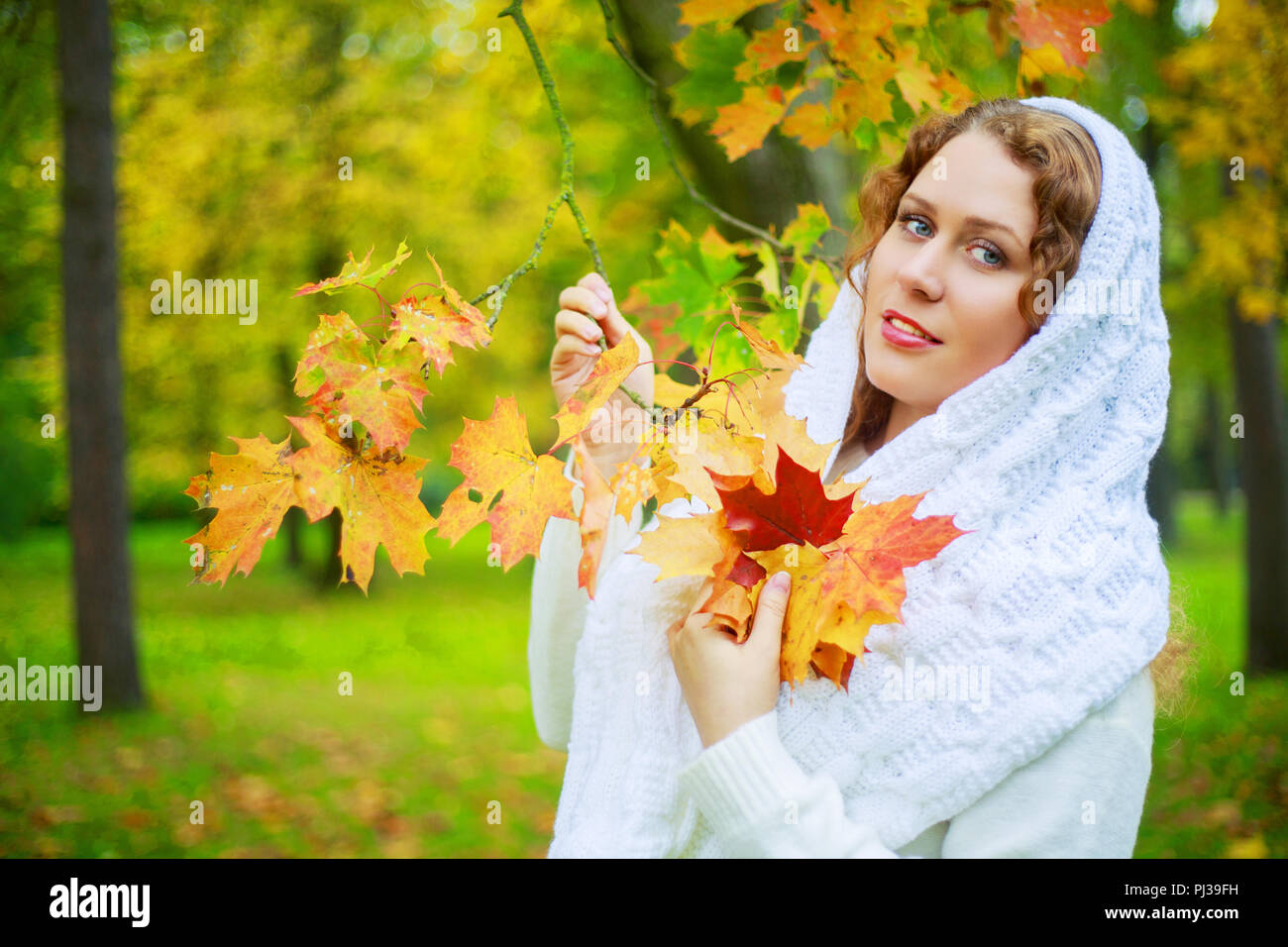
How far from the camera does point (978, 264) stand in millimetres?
1472

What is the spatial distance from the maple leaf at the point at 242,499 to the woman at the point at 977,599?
0.50 metres

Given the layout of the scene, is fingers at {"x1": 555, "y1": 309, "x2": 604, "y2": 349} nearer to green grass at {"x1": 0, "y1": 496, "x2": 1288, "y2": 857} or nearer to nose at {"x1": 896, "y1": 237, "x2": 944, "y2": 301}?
nose at {"x1": 896, "y1": 237, "x2": 944, "y2": 301}

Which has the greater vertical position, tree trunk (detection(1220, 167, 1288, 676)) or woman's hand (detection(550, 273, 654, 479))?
woman's hand (detection(550, 273, 654, 479))

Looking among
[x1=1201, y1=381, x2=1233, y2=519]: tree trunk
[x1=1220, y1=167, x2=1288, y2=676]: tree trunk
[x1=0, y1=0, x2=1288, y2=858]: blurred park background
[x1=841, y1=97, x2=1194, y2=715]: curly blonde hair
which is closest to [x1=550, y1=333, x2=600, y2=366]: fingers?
[x1=841, y1=97, x2=1194, y2=715]: curly blonde hair

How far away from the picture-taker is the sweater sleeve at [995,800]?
4.24 ft

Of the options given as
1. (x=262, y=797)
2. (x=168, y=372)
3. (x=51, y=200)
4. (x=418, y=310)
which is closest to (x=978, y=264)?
(x=418, y=310)

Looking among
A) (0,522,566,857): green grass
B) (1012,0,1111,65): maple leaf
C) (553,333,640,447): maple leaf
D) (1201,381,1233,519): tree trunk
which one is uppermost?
(1012,0,1111,65): maple leaf

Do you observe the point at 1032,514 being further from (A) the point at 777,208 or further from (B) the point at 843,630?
(A) the point at 777,208

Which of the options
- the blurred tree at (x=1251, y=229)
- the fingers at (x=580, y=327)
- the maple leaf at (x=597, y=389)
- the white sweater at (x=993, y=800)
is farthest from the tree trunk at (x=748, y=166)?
the blurred tree at (x=1251, y=229)

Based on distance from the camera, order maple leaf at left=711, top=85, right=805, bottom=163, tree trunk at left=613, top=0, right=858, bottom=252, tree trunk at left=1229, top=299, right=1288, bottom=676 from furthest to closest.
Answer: tree trunk at left=1229, top=299, right=1288, bottom=676 → tree trunk at left=613, top=0, right=858, bottom=252 → maple leaf at left=711, top=85, right=805, bottom=163

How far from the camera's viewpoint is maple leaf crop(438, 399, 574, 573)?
128 cm

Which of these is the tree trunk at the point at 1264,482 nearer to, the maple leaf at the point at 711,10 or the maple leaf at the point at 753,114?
the maple leaf at the point at 753,114

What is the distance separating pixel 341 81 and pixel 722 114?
940cm

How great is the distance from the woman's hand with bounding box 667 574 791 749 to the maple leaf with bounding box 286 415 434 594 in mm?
448
